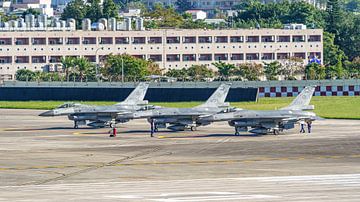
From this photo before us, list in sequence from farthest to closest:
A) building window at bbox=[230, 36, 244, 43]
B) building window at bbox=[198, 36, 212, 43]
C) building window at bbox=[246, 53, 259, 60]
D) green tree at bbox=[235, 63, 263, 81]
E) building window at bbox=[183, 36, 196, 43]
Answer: building window at bbox=[246, 53, 259, 60], building window at bbox=[230, 36, 244, 43], building window at bbox=[198, 36, 212, 43], building window at bbox=[183, 36, 196, 43], green tree at bbox=[235, 63, 263, 81]

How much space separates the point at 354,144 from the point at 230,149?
27.3 feet

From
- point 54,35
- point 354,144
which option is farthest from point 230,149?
point 54,35

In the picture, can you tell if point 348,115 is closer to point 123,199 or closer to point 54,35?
point 123,199

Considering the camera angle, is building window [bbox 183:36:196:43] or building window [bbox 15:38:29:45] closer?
building window [bbox 15:38:29:45]

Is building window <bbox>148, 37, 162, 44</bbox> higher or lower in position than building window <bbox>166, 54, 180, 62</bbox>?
higher

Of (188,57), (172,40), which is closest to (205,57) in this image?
(188,57)

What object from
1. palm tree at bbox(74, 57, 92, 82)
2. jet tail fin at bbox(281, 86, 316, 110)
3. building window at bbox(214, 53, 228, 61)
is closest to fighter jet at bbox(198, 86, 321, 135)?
jet tail fin at bbox(281, 86, 316, 110)

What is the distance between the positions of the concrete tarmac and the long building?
291ft

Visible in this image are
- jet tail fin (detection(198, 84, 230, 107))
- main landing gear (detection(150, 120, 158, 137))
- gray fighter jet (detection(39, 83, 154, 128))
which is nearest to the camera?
main landing gear (detection(150, 120, 158, 137))

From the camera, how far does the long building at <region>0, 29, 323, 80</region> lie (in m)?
188

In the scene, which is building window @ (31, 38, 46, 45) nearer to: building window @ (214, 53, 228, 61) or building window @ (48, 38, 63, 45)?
building window @ (48, 38, 63, 45)

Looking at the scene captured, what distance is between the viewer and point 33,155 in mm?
73812

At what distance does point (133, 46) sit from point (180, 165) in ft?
423

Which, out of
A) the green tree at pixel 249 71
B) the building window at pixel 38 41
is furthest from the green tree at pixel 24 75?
the green tree at pixel 249 71
